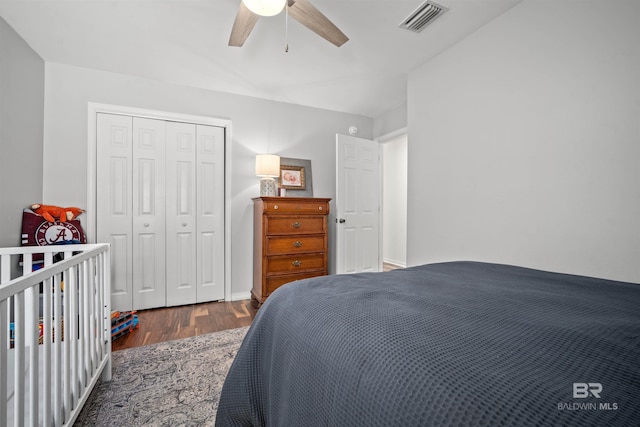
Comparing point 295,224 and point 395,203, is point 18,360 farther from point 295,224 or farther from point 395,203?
point 395,203

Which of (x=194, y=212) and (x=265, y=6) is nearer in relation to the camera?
(x=265, y=6)

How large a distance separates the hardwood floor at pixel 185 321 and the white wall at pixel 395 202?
309cm

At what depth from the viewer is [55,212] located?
253 cm

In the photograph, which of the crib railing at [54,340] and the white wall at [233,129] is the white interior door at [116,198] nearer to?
the white wall at [233,129]

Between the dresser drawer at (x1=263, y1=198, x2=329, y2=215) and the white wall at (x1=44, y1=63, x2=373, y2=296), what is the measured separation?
54 cm

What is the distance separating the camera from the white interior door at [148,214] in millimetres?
2900

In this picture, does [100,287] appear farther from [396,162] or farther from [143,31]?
[396,162]

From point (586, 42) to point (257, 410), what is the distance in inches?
99.6

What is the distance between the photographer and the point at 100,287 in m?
1.54

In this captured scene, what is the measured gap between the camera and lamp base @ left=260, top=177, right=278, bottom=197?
321 cm

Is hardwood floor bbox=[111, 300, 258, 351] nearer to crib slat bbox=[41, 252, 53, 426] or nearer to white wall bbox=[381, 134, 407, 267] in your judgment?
crib slat bbox=[41, 252, 53, 426]

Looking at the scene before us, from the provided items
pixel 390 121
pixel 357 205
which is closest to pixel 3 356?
pixel 357 205

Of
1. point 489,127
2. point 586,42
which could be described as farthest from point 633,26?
point 489,127

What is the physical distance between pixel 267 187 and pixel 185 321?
1.58 metres
